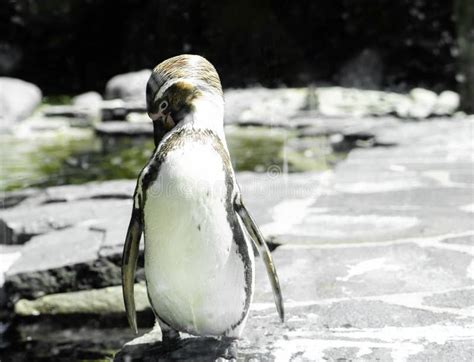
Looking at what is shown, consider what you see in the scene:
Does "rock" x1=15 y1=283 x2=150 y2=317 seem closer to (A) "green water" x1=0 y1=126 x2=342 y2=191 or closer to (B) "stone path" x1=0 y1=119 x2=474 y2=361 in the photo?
(B) "stone path" x1=0 y1=119 x2=474 y2=361

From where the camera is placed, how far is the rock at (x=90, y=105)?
10.6m

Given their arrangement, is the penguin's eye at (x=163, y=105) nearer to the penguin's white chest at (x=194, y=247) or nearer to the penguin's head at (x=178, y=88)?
the penguin's head at (x=178, y=88)

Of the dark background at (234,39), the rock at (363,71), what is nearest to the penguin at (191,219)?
the rock at (363,71)

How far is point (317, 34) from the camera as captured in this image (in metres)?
14.6

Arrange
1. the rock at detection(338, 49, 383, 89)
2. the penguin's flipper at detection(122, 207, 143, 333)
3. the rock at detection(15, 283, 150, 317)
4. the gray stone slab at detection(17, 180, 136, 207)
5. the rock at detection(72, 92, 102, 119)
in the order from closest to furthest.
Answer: the penguin's flipper at detection(122, 207, 143, 333), the rock at detection(15, 283, 150, 317), the gray stone slab at detection(17, 180, 136, 207), the rock at detection(72, 92, 102, 119), the rock at detection(338, 49, 383, 89)

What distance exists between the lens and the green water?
22.6 ft

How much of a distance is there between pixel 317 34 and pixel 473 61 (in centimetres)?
558

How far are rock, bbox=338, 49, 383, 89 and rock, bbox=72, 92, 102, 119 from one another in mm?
4307

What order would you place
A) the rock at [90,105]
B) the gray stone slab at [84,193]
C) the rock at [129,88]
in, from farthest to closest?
1. the rock at [129,88]
2. the rock at [90,105]
3. the gray stone slab at [84,193]

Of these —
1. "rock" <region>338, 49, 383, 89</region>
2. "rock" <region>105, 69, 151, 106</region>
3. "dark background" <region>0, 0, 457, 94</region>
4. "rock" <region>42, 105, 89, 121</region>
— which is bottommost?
"rock" <region>42, 105, 89, 121</region>

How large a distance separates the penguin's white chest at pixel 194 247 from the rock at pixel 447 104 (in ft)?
24.3

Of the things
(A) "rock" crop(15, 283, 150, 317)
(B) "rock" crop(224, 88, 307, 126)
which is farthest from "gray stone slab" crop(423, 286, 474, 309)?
(B) "rock" crop(224, 88, 307, 126)

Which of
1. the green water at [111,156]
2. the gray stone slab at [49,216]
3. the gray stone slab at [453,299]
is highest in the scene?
the green water at [111,156]

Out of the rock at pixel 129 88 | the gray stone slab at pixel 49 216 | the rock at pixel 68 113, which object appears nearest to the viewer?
the gray stone slab at pixel 49 216
